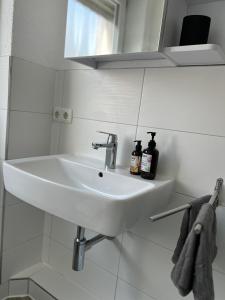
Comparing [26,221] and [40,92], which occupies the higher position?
[40,92]

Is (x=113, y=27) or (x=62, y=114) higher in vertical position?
(x=113, y=27)

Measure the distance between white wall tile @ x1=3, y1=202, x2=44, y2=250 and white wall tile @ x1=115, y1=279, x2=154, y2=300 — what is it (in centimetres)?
62

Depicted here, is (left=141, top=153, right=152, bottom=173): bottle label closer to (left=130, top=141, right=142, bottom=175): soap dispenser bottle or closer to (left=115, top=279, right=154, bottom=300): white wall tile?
(left=130, top=141, right=142, bottom=175): soap dispenser bottle

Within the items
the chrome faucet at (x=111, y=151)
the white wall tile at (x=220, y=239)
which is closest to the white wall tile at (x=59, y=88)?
the chrome faucet at (x=111, y=151)

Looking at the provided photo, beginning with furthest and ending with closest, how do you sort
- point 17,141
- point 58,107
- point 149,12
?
1. point 58,107
2. point 17,141
3. point 149,12

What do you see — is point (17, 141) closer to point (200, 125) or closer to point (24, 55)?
point (24, 55)

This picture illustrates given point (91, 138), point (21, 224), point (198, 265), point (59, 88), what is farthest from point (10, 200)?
point (198, 265)

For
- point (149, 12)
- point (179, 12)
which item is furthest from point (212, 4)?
point (149, 12)

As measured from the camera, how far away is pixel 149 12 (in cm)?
92

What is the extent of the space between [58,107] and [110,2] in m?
0.64

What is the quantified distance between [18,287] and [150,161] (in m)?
1.14

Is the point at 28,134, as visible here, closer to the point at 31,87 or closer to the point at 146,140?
the point at 31,87

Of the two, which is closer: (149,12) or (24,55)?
(149,12)

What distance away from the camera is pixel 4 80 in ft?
4.08
